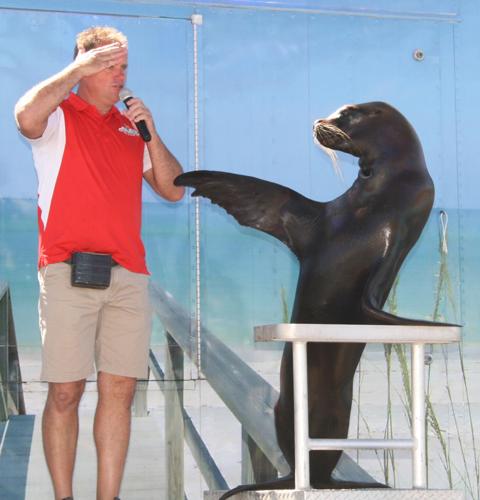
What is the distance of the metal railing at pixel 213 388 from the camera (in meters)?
3.62

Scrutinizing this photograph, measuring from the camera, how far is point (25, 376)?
3.52 metres

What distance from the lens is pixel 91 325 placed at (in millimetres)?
3059

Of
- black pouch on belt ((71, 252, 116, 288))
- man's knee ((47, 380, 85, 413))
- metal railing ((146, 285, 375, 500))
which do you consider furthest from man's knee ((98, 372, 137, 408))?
metal railing ((146, 285, 375, 500))

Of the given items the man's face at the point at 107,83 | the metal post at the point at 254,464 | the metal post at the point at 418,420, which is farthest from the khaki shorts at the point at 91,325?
the metal post at the point at 418,420

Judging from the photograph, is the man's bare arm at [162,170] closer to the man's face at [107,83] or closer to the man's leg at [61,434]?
the man's face at [107,83]

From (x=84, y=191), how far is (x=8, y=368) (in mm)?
848

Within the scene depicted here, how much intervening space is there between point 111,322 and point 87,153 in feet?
1.80

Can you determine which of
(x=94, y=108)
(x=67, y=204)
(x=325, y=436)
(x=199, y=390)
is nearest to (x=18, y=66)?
(x=94, y=108)

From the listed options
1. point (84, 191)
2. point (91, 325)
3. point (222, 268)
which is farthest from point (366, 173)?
point (91, 325)

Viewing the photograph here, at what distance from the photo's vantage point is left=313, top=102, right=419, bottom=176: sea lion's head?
3158 mm

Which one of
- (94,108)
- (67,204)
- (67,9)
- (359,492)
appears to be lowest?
(359,492)

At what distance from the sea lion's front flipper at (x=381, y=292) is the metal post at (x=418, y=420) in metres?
0.11

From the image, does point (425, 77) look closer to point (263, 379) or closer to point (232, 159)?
point (232, 159)

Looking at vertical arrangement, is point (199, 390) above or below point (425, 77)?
below
